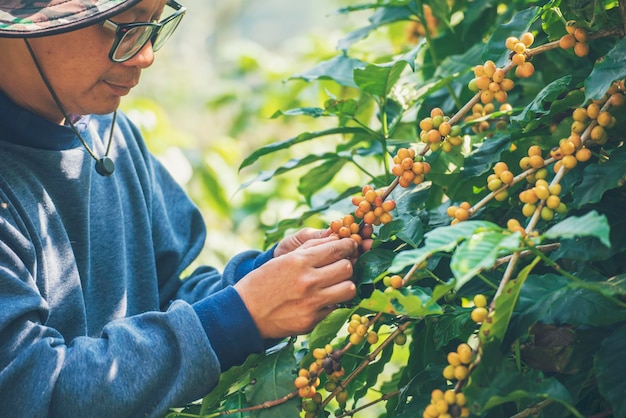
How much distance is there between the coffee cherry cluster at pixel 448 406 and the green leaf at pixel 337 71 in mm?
591

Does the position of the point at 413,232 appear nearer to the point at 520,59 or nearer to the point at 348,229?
the point at 348,229

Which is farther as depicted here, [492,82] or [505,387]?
[492,82]

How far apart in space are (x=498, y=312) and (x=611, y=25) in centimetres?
39

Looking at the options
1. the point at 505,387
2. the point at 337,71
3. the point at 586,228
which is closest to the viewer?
the point at 586,228

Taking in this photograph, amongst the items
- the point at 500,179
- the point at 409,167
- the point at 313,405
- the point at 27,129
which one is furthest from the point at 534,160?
the point at 27,129

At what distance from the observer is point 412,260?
66cm

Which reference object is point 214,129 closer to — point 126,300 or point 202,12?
point 202,12

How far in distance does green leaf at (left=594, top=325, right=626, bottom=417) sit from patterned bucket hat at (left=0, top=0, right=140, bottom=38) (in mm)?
705

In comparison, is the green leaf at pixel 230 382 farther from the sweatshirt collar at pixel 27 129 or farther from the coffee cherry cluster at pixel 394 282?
the sweatshirt collar at pixel 27 129

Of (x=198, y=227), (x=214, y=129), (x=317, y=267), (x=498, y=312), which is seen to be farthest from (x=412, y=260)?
(x=214, y=129)

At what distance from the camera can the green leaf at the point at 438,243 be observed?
662mm

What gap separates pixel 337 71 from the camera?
122cm

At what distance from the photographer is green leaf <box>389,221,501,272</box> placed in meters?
0.66

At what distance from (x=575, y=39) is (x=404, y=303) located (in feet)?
1.24
